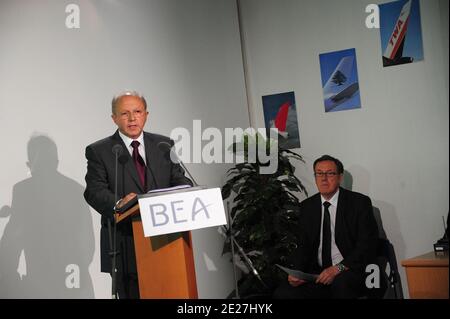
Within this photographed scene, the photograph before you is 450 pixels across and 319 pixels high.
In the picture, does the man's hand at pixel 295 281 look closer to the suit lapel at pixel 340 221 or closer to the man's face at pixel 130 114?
the suit lapel at pixel 340 221

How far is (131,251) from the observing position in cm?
401

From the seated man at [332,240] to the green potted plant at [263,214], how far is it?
51cm

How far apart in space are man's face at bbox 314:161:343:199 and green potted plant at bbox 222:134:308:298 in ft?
2.14

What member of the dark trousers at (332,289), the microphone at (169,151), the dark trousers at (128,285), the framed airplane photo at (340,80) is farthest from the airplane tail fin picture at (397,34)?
the dark trousers at (128,285)

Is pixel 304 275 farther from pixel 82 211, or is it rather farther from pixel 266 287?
pixel 82 211

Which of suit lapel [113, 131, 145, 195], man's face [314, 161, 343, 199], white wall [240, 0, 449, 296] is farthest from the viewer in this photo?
white wall [240, 0, 449, 296]

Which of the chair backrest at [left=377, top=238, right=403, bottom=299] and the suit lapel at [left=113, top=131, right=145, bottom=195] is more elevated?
the suit lapel at [left=113, top=131, right=145, bottom=195]

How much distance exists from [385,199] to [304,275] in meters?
1.32

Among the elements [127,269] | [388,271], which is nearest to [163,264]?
[127,269]

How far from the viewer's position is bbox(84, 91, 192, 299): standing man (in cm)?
400

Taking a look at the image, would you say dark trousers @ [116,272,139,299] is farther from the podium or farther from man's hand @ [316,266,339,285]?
man's hand @ [316,266,339,285]

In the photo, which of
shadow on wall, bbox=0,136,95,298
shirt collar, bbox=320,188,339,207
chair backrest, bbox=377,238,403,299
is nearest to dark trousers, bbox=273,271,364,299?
chair backrest, bbox=377,238,403,299

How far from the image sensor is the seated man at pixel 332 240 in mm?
4707
